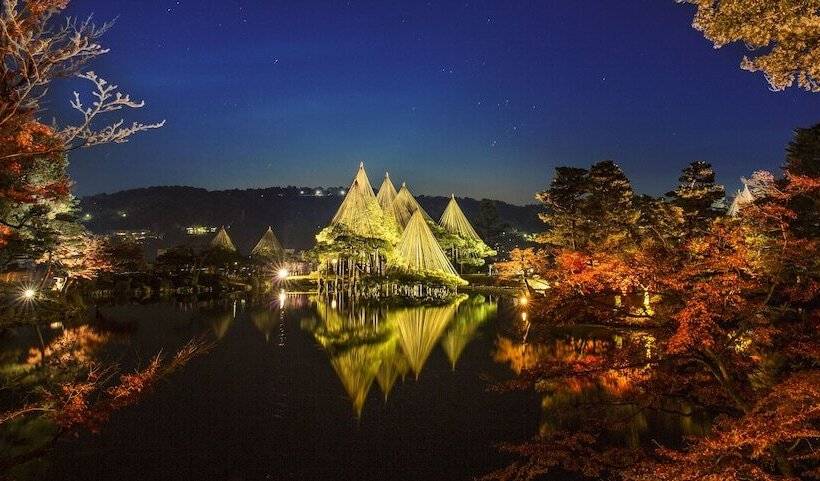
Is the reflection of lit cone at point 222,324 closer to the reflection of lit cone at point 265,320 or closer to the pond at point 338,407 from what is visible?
the pond at point 338,407

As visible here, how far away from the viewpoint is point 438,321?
22.4 m

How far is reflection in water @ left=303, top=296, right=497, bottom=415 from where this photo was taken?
44.9ft

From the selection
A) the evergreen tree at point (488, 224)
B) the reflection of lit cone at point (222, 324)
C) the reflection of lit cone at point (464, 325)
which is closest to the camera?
the reflection of lit cone at point (464, 325)

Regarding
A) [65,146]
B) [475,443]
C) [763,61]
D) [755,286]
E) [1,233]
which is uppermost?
[763,61]

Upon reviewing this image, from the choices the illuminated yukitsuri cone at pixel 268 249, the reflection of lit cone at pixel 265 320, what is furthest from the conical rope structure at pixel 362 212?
the illuminated yukitsuri cone at pixel 268 249

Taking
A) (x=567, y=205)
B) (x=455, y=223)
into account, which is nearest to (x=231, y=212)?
(x=455, y=223)

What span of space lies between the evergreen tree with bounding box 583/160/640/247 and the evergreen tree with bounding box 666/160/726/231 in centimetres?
341

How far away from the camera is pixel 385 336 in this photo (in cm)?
1903

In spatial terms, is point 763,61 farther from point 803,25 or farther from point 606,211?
point 606,211

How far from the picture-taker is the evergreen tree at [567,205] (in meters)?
24.5

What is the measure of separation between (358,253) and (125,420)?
2361 cm

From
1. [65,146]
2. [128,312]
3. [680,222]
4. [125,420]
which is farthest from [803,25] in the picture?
[128,312]

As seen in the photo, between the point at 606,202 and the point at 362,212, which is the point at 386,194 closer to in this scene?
the point at 362,212

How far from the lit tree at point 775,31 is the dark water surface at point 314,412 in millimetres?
6630
